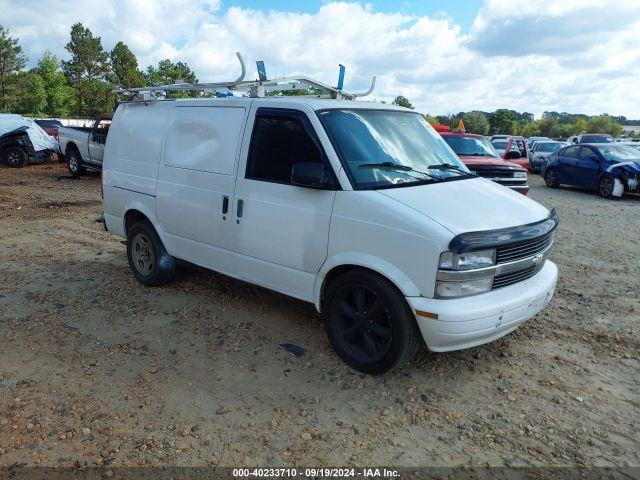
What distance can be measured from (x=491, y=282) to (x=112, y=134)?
461 centimetres

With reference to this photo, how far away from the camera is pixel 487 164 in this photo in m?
11.0

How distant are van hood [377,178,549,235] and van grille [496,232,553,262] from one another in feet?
0.49

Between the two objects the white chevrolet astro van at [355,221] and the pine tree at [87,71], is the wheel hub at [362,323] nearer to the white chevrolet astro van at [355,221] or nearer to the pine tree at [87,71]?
the white chevrolet astro van at [355,221]

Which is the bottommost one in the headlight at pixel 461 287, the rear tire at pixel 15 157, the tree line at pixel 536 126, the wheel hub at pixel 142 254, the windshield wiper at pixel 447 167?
the rear tire at pixel 15 157

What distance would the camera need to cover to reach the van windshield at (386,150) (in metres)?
3.93

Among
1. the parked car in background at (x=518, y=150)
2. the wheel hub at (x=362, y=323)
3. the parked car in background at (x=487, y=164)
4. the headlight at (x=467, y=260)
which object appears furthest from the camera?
the parked car in background at (x=518, y=150)

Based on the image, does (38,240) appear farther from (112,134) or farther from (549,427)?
(549,427)

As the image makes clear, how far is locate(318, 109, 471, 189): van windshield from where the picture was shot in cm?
393

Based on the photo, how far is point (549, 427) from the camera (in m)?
3.30

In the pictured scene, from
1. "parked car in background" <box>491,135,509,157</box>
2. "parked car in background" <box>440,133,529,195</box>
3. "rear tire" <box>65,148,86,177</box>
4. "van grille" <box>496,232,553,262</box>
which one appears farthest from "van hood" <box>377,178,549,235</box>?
"parked car in background" <box>491,135,509,157</box>

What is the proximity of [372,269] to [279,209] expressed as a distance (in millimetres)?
1003

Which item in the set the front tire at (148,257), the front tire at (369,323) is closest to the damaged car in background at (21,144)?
the front tire at (148,257)

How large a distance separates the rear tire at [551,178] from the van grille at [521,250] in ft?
46.5

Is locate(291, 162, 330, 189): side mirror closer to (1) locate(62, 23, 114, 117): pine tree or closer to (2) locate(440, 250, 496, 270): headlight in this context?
(2) locate(440, 250, 496, 270): headlight
